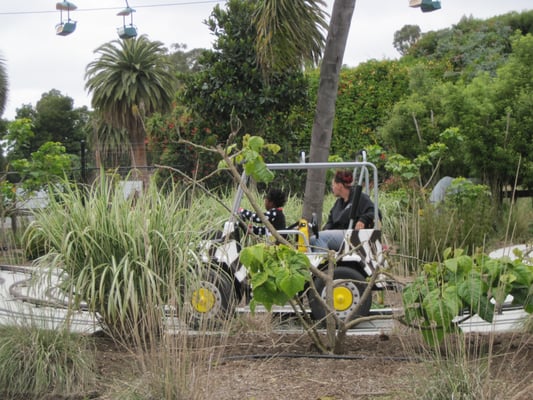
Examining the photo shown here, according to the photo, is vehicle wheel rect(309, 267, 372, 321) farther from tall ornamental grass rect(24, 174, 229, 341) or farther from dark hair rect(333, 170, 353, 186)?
tall ornamental grass rect(24, 174, 229, 341)

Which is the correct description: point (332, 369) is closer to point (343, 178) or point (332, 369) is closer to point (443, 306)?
point (443, 306)

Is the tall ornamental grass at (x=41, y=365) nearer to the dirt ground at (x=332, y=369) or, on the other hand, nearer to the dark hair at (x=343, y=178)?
the dirt ground at (x=332, y=369)

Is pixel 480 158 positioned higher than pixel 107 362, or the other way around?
pixel 480 158

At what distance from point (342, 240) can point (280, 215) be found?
643mm

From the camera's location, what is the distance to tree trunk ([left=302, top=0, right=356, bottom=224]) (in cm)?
849

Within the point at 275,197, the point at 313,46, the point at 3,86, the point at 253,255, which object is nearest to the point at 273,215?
the point at 275,197

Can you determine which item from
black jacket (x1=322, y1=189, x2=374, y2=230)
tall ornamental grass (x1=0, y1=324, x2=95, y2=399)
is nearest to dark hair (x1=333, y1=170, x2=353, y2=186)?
black jacket (x1=322, y1=189, x2=374, y2=230)

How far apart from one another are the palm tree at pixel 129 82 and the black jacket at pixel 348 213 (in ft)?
Result: 65.5

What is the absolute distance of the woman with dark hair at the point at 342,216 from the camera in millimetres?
6699

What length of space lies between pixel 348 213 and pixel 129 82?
69.0 feet

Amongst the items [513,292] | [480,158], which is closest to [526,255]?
[513,292]

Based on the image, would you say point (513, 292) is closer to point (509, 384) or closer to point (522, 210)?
point (509, 384)

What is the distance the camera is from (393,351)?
17.0 feet

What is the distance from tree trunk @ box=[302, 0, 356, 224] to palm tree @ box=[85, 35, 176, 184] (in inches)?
722
